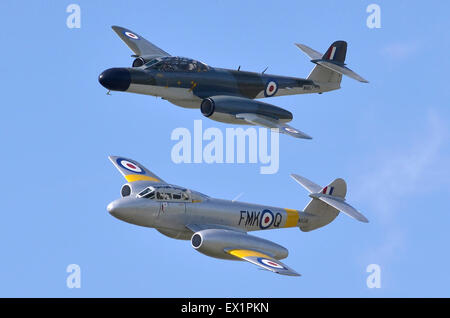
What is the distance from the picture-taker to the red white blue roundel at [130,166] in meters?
33.3

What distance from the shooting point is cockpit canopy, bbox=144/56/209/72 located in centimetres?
3469

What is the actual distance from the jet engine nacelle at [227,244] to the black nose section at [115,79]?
7.29 metres

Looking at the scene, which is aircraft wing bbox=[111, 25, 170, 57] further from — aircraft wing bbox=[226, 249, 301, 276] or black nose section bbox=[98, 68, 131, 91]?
aircraft wing bbox=[226, 249, 301, 276]

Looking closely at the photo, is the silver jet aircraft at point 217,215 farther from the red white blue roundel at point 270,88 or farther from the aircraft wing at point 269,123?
the red white blue roundel at point 270,88

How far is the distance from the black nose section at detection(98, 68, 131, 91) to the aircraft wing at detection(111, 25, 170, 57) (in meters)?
5.29

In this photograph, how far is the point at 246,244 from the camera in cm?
2923

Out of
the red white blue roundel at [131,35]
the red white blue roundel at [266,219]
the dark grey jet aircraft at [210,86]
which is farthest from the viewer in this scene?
the red white blue roundel at [131,35]

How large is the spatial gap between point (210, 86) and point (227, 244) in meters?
8.60

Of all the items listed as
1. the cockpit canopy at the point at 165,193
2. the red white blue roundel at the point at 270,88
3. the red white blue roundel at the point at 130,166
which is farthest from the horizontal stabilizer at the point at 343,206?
the red white blue roundel at the point at 130,166

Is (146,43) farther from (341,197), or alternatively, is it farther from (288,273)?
(288,273)

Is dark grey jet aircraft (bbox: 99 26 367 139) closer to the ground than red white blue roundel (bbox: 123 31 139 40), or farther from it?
closer to the ground

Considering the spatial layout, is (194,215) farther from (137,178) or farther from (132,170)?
(132,170)

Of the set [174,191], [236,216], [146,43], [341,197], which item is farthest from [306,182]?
[146,43]

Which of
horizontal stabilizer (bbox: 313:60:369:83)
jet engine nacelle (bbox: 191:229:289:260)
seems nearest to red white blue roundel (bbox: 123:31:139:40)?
horizontal stabilizer (bbox: 313:60:369:83)
